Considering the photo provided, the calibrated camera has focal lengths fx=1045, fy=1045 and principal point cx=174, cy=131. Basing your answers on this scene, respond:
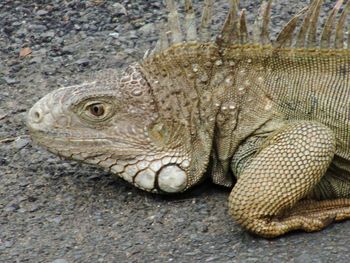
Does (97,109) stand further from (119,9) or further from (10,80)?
(119,9)

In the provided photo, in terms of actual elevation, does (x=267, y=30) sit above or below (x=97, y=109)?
above

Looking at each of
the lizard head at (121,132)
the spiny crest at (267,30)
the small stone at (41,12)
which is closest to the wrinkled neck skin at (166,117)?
the lizard head at (121,132)

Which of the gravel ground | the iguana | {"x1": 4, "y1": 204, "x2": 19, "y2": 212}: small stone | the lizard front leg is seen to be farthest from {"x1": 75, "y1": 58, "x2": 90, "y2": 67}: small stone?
the lizard front leg

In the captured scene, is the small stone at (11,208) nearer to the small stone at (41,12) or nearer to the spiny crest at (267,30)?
the spiny crest at (267,30)

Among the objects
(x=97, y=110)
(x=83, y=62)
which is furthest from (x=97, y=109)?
(x=83, y=62)

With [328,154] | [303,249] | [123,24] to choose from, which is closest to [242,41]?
[328,154]

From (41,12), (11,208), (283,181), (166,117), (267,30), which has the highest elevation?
(267,30)

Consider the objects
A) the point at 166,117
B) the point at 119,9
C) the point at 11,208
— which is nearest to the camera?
the point at 166,117

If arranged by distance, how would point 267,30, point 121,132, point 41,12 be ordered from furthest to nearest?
point 41,12 < point 121,132 < point 267,30
